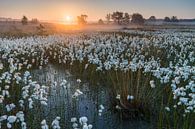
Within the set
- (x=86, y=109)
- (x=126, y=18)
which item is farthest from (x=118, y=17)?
(x=86, y=109)

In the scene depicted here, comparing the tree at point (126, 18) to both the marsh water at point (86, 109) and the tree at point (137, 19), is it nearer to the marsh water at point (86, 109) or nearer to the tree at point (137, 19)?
the tree at point (137, 19)

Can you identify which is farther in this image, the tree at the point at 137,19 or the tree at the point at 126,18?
the tree at the point at 126,18

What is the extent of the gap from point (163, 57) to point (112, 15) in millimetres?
116530

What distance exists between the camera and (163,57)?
16.1m

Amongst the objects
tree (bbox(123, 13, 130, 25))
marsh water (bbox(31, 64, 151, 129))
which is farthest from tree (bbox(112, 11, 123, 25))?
marsh water (bbox(31, 64, 151, 129))

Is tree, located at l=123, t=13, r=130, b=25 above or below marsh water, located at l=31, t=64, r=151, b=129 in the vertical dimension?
below

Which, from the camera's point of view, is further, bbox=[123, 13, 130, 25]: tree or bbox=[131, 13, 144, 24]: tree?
bbox=[123, 13, 130, 25]: tree

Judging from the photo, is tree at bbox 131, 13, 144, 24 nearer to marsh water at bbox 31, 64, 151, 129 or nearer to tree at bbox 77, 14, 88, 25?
tree at bbox 77, 14, 88, 25

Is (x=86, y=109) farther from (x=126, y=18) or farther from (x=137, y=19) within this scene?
(x=126, y=18)

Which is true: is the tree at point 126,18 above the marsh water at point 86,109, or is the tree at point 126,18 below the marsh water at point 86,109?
below

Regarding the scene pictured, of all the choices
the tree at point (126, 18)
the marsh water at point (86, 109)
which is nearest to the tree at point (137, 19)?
the tree at point (126, 18)

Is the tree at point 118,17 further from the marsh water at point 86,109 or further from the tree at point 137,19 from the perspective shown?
the marsh water at point 86,109

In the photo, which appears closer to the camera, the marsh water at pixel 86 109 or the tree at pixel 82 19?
the marsh water at pixel 86 109

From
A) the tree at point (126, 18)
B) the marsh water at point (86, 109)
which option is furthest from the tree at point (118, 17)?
the marsh water at point (86, 109)
